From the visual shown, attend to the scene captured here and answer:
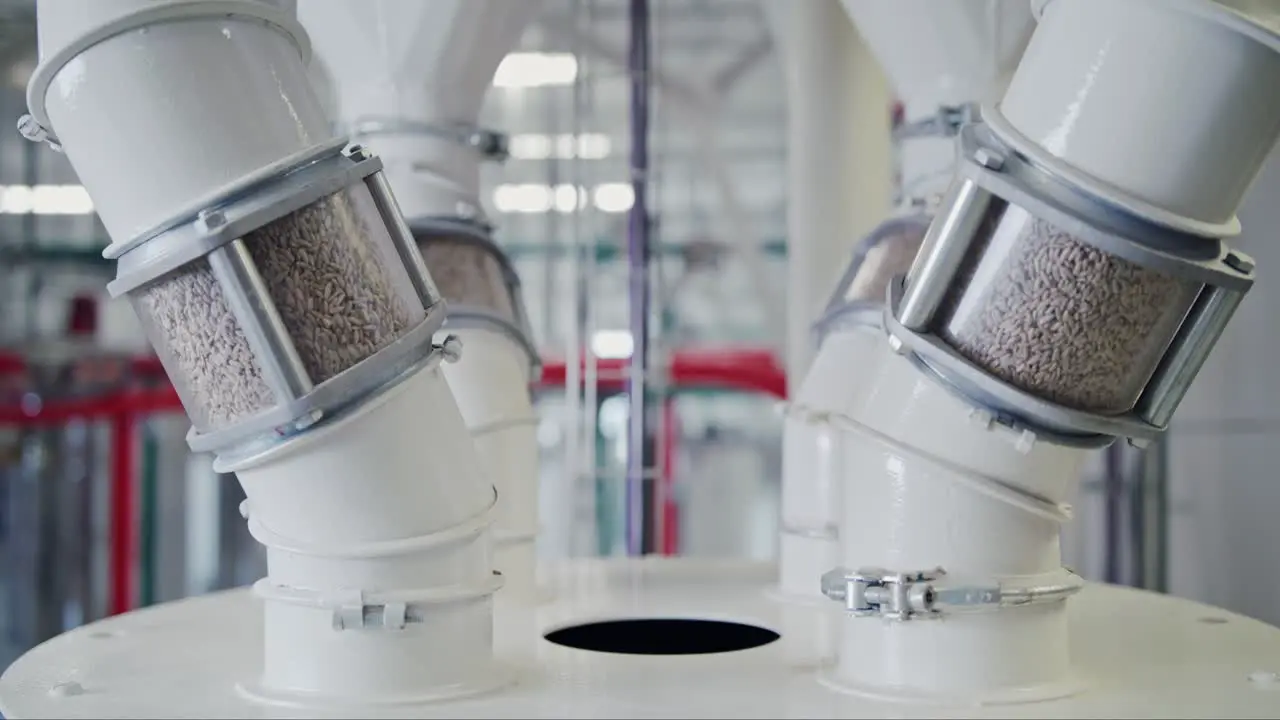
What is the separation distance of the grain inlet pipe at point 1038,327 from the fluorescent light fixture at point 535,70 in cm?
366

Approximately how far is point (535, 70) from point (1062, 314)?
13.0 ft

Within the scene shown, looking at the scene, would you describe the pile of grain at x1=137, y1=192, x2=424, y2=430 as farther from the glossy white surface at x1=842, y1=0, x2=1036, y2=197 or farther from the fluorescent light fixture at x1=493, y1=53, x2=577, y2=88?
the fluorescent light fixture at x1=493, y1=53, x2=577, y2=88

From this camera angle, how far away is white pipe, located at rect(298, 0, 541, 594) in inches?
70.6

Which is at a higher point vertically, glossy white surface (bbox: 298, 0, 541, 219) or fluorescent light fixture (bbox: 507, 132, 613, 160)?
fluorescent light fixture (bbox: 507, 132, 613, 160)

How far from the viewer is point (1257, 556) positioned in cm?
224

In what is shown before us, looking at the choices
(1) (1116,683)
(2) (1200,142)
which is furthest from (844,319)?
(2) (1200,142)

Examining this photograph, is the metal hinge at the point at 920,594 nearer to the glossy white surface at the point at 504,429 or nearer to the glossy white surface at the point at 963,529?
the glossy white surface at the point at 963,529

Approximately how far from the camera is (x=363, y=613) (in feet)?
4.08

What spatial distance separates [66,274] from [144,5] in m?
4.27

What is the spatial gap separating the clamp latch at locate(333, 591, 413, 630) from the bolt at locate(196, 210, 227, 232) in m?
0.36

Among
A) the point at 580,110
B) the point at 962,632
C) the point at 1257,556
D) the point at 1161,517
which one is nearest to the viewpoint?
the point at 962,632

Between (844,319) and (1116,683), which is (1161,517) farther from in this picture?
(1116,683)

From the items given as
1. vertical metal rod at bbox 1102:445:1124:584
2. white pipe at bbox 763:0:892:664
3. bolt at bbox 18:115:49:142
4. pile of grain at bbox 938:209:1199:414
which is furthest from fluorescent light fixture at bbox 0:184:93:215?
pile of grain at bbox 938:209:1199:414

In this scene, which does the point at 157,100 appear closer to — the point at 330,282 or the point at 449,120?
the point at 330,282
